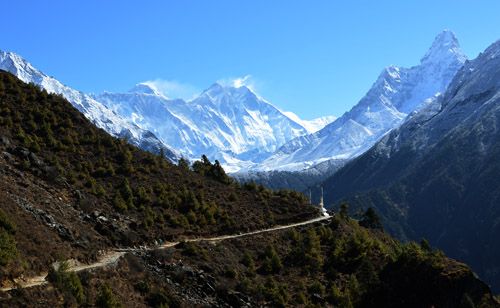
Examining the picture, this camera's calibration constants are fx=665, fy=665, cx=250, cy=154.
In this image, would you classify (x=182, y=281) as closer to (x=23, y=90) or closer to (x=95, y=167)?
(x=95, y=167)

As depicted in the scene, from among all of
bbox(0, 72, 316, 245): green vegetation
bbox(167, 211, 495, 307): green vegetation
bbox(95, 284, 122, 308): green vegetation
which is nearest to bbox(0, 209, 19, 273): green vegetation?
bbox(95, 284, 122, 308): green vegetation

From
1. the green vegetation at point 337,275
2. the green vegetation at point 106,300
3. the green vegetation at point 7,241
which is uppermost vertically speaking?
the green vegetation at point 337,275

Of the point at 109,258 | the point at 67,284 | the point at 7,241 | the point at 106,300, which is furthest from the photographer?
the point at 109,258

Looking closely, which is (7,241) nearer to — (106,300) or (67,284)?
(67,284)

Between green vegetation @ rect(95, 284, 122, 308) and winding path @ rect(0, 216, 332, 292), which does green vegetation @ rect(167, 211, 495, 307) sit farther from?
green vegetation @ rect(95, 284, 122, 308)

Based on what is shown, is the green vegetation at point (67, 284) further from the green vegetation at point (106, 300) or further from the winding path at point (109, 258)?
the green vegetation at point (106, 300)

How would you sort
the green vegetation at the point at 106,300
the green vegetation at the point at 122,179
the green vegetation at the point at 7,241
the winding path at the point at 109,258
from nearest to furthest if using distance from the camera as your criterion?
the winding path at the point at 109,258 → the green vegetation at the point at 7,241 → the green vegetation at the point at 106,300 → the green vegetation at the point at 122,179

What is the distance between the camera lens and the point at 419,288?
62.9m

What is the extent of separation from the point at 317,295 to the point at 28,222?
25801 mm

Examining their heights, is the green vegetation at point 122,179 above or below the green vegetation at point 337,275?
above

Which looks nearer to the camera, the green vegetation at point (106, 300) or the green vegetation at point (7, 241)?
the green vegetation at point (7, 241)

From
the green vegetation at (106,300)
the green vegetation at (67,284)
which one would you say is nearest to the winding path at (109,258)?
the green vegetation at (67,284)

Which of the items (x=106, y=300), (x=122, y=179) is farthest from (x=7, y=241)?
(x=122, y=179)

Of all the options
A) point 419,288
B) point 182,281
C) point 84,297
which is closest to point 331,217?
point 419,288
